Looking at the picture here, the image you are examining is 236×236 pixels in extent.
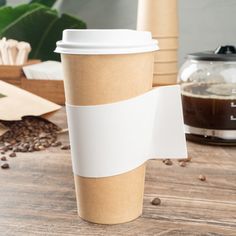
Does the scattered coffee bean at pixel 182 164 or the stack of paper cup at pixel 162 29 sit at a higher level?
the stack of paper cup at pixel 162 29

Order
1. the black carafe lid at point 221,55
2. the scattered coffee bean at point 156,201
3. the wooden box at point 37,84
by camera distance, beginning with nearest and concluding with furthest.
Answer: the scattered coffee bean at point 156,201 < the black carafe lid at point 221,55 < the wooden box at point 37,84

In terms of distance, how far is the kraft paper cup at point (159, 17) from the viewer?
1316 millimetres

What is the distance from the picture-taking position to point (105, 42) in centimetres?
49

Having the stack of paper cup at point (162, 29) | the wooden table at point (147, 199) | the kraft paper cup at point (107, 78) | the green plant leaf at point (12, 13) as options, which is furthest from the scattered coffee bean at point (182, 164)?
the green plant leaf at point (12, 13)

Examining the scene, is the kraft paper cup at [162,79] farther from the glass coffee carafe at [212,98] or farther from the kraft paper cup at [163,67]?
the glass coffee carafe at [212,98]

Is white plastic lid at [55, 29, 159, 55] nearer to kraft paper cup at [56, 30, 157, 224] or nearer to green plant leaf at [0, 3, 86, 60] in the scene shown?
kraft paper cup at [56, 30, 157, 224]

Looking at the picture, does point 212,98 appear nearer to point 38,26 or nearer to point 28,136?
point 28,136

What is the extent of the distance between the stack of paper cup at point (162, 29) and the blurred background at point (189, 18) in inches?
29.9

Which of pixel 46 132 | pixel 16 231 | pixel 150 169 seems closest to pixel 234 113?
pixel 150 169

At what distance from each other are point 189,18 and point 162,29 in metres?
0.83

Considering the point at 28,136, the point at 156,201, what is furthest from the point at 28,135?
the point at 156,201

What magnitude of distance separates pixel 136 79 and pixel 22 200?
10.2 inches

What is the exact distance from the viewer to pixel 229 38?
205 cm

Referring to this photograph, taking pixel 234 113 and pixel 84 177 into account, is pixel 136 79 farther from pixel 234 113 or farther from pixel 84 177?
pixel 234 113
